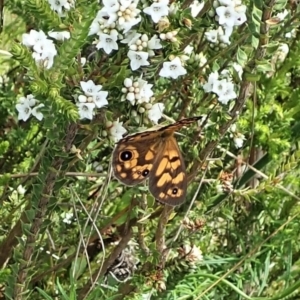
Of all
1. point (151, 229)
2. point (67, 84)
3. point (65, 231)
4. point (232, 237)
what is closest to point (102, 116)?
point (67, 84)

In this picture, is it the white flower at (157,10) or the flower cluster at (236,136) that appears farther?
the flower cluster at (236,136)

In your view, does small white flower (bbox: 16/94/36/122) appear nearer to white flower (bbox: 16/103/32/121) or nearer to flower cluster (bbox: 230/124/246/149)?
white flower (bbox: 16/103/32/121)

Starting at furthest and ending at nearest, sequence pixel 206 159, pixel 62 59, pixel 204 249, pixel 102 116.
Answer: pixel 204 249 < pixel 206 159 < pixel 102 116 < pixel 62 59

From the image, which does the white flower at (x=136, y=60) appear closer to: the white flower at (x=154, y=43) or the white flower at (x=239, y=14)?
the white flower at (x=154, y=43)

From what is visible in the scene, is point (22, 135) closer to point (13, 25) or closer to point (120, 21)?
point (13, 25)

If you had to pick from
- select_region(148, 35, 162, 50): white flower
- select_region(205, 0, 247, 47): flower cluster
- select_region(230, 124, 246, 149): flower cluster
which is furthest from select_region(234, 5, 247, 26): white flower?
select_region(230, 124, 246, 149): flower cluster

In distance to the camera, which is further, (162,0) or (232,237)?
(232,237)

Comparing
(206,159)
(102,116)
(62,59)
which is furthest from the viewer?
(206,159)

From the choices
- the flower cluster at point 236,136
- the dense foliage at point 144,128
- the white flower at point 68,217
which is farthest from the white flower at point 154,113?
the white flower at point 68,217
